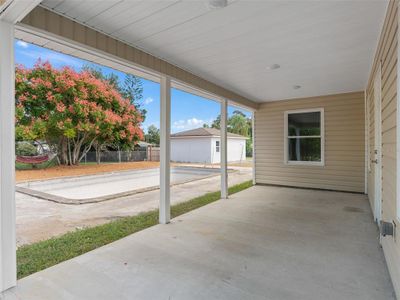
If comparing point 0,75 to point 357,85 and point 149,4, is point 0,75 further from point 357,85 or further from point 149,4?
point 357,85

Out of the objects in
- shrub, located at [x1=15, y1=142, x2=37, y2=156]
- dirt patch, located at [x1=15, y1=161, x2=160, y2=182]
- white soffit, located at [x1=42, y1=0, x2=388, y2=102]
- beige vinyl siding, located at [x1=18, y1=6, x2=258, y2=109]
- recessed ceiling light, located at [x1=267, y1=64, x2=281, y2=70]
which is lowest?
dirt patch, located at [x1=15, y1=161, x2=160, y2=182]

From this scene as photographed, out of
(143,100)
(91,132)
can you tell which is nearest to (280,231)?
(91,132)

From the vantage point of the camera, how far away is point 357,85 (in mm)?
5246

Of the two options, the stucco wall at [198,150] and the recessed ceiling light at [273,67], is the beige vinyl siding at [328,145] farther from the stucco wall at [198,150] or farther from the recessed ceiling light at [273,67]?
the stucco wall at [198,150]

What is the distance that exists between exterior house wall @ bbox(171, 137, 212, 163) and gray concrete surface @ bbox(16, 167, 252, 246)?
11.8m

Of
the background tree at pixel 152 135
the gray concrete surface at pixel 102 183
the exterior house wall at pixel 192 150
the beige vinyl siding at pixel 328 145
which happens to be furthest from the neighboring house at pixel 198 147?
the beige vinyl siding at pixel 328 145

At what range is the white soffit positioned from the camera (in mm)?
2289

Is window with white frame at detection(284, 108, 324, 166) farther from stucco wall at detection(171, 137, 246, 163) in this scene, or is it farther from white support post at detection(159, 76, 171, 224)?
stucco wall at detection(171, 137, 246, 163)

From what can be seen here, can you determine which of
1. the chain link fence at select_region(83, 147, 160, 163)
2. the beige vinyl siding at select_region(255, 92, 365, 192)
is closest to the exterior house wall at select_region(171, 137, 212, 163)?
the chain link fence at select_region(83, 147, 160, 163)

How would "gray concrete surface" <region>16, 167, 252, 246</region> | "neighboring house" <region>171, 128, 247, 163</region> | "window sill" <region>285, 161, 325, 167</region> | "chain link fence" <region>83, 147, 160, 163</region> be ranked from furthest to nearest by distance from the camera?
"neighboring house" <region>171, 128, 247, 163</region> < "chain link fence" <region>83, 147, 160, 163</region> < "window sill" <region>285, 161, 325, 167</region> < "gray concrete surface" <region>16, 167, 252, 246</region>

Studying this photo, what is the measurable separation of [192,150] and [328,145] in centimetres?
1275

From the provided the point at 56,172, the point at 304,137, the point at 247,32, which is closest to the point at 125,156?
the point at 56,172

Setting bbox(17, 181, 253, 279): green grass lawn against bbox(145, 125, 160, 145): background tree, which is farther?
bbox(145, 125, 160, 145): background tree

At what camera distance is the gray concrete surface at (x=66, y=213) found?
140 inches
